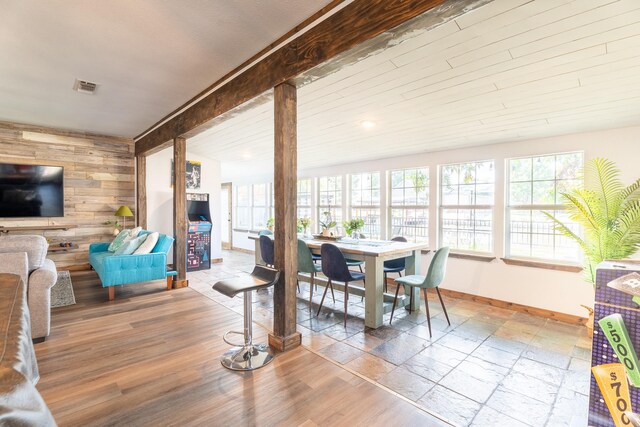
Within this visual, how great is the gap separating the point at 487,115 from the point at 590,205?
4.52 ft

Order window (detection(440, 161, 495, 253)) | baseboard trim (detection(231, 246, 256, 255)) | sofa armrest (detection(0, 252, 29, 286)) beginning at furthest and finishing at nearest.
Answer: baseboard trim (detection(231, 246, 256, 255)) < window (detection(440, 161, 495, 253)) < sofa armrest (detection(0, 252, 29, 286))

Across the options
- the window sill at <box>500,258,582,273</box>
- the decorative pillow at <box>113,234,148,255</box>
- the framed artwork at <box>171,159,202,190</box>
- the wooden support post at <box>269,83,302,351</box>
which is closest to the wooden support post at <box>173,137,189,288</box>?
the decorative pillow at <box>113,234,148,255</box>

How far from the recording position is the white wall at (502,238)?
3.36m

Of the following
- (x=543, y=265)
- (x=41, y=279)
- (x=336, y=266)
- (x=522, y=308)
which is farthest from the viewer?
(x=522, y=308)

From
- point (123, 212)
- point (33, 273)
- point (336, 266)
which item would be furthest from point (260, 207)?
point (33, 273)

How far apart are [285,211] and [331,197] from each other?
423cm

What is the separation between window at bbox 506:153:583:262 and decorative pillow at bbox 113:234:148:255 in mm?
5178

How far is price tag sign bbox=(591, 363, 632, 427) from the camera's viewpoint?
1.24 m

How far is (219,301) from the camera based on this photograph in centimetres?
395

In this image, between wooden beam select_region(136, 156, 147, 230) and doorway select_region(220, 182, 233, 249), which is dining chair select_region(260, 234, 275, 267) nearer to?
wooden beam select_region(136, 156, 147, 230)

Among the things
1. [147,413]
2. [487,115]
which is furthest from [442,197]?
[147,413]

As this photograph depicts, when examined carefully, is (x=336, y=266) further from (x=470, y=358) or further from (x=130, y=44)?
(x=130, y=44)

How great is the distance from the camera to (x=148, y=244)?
14.1 feet

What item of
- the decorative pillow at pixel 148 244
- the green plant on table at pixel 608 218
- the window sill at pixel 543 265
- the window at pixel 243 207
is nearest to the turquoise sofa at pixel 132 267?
the decorative pillow at pixel 148 244
